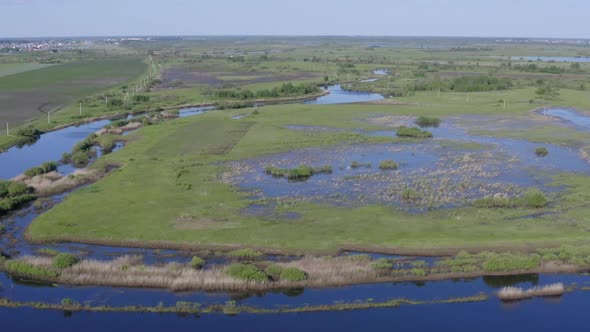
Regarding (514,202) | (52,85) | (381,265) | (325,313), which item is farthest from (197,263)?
(52,85)

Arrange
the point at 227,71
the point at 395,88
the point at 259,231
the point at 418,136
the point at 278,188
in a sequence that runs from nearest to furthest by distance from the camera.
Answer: the point at 259,231 < the point at 278,188 < the point at 418,136 < the point at 395,88 < the point at 227,71

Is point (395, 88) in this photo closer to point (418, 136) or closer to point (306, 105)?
point (306, 105)

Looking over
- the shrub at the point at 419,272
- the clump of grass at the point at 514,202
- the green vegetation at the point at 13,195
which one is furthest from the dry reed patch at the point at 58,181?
the clump of grass at the point at 514,202

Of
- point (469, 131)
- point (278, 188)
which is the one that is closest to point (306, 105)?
point (469, 131)

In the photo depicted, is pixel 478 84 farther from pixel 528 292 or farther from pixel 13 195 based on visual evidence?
pixel 13 195

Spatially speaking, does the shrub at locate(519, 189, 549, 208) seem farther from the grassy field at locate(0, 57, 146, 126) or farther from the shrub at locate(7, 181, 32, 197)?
the grassy field at locate(0, 57, 146, 126)

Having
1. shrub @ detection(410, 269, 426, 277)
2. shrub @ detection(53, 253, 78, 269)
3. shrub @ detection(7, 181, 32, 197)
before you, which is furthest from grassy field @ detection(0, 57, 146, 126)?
shrub @ detection(410, 269, 426, 277)
